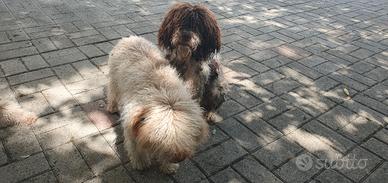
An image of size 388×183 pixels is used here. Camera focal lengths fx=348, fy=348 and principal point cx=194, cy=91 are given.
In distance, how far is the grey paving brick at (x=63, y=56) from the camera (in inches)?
237

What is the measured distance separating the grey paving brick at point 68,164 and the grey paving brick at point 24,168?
0.10 m

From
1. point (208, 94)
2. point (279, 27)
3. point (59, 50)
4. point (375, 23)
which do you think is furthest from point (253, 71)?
point (375, 23)

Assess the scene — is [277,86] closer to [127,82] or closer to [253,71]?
[253,71]

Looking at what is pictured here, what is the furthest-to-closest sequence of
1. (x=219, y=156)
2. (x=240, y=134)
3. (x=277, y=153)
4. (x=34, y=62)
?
(x=34, y=62) < (x=240, y=134) < (x=277, y=153) < (x=219, y=156)

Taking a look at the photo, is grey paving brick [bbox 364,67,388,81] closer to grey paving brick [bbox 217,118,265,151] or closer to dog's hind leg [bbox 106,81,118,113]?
grey paving brick [bbox 217,118,265,151]

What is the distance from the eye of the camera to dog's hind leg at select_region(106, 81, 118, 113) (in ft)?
14.8

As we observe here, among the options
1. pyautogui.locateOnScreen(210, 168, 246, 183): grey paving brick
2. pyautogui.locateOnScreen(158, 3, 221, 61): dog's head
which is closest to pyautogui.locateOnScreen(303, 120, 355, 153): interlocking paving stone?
pyautogui.locateOnScreen(210, 168, 246, 183): grey paving brick

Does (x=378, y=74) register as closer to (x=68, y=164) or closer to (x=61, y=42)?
(x=68, y=164)

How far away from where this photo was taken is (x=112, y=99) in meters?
4.66

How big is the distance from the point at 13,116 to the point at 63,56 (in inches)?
72.9

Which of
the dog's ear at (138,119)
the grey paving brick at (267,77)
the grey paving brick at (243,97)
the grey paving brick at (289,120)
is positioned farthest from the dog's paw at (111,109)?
the grey paving brick at (267,77)

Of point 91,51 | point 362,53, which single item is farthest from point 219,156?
point 362,53

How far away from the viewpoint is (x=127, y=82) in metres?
3.81

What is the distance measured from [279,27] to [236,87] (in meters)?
3.28
